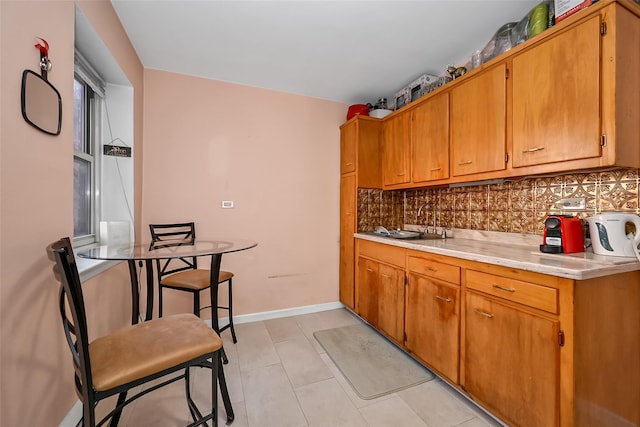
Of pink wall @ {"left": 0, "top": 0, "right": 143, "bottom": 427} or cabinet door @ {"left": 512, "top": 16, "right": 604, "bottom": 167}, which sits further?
cabinet door @ {"left": 512, "top": 16, "right": 604, "bottom": 167}

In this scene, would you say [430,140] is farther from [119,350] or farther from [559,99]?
[119,350]

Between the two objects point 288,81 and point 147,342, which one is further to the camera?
point 288,81

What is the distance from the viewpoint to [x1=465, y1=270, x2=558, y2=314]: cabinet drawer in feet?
3.97

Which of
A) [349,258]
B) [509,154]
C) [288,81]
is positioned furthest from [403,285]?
[288,81]

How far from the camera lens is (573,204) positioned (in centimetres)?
166

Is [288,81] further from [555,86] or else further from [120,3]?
[555,86]

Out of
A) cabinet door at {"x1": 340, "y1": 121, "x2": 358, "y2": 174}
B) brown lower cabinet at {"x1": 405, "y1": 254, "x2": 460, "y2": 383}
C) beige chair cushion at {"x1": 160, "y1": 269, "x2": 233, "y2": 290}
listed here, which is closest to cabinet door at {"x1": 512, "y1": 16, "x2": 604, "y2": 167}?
brown lower cabinet at {"x1": 405, "y1": 254, "x2": 460, "y2": 383}

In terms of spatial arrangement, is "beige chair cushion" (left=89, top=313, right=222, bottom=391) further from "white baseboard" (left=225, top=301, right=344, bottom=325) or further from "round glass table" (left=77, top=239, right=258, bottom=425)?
"white baseboard" (left=225, top=301, right=344, bottom=325)

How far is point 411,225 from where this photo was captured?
3068mm

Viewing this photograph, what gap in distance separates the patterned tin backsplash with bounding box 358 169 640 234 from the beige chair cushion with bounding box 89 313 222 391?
2.02 m

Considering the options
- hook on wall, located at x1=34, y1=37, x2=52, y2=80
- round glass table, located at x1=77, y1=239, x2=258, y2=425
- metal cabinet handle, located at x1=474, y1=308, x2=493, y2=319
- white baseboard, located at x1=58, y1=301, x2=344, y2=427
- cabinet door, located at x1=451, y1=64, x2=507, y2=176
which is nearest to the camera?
hook on wall, located at x1=34, y1=37, x2=52, y2=80

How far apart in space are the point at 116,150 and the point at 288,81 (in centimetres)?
173

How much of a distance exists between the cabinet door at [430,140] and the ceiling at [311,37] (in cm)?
48

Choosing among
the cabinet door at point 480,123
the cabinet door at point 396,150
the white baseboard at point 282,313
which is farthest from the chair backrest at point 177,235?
the cabinet door at point 480,123
